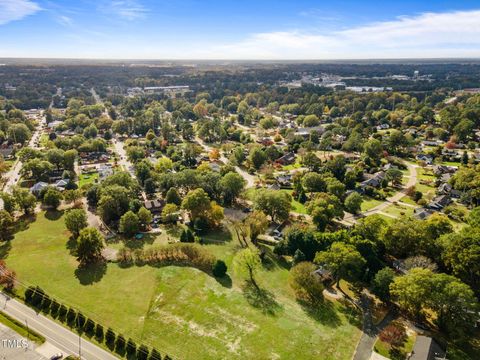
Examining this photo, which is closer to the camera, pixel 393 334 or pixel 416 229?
pixel 393 334

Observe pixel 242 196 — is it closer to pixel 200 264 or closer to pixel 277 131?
pixel 200 264

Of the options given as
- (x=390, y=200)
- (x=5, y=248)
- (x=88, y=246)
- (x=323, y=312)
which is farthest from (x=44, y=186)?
(x=390, y=200)

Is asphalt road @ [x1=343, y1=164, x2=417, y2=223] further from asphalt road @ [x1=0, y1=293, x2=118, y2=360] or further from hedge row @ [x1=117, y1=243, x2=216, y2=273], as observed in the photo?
asphalt road @ [x1=0, y1=293, x2=118, y2=360]

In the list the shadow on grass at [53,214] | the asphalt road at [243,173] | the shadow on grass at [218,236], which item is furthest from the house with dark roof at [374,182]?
the shadow on grass at [53,214]

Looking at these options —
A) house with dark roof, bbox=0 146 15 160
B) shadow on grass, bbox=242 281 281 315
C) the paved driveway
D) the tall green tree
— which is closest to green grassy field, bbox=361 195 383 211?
shadow on grass, bbox=242 281 281 315

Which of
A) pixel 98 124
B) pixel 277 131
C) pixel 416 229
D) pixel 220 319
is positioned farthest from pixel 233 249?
pixel 98 124

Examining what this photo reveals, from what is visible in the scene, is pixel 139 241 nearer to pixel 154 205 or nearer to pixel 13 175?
pixel 154 205

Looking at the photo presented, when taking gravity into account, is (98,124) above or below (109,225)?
above
